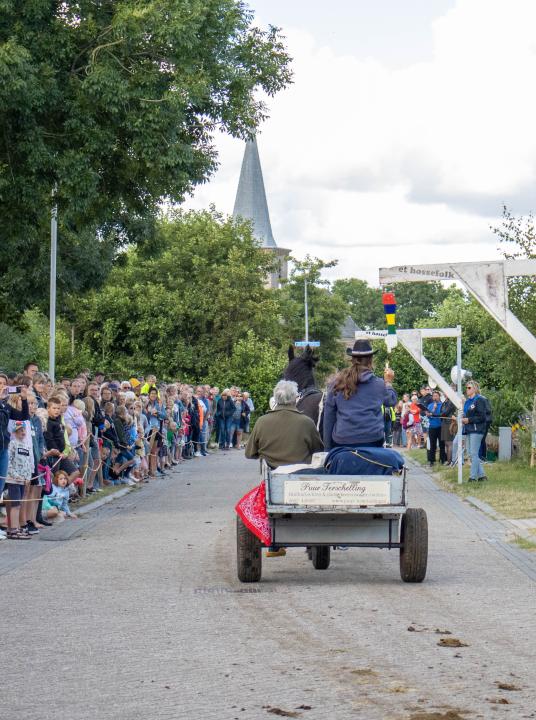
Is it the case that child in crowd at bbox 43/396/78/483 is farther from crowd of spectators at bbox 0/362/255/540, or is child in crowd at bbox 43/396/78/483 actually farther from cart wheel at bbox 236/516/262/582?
cart wheel at bbox 236/516/262/582

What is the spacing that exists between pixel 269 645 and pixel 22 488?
804 centimetres

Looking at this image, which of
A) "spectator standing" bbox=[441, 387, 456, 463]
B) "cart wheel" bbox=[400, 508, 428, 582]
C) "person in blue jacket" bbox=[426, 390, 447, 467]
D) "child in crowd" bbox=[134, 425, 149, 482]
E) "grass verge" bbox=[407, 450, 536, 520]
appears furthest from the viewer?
"person in blue jacket" bbox=[426, 390, 447, 467]

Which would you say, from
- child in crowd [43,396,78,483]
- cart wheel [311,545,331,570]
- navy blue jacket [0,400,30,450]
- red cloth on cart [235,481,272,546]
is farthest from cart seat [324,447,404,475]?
child in crowd [43,396,78,483]

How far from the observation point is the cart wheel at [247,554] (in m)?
11.1

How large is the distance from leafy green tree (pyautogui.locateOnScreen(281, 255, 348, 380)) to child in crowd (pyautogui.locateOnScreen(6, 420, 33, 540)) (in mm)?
75270

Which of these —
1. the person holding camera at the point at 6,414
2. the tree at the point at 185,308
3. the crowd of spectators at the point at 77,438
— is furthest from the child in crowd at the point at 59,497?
the tree at the point at 185,308

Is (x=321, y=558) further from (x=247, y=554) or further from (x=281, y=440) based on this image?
(x=247, y=554)

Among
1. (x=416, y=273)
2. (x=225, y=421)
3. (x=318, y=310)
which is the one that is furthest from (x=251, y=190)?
(x=416, y=273)

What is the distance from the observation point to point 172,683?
277 inches

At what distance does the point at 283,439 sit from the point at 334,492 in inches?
49.7

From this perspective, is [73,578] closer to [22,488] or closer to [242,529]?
[242,529]

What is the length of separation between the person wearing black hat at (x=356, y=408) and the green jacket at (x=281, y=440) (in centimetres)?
61

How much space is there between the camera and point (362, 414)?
1128 centimetres

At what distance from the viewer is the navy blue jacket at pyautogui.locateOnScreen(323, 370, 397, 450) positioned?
11.3m
